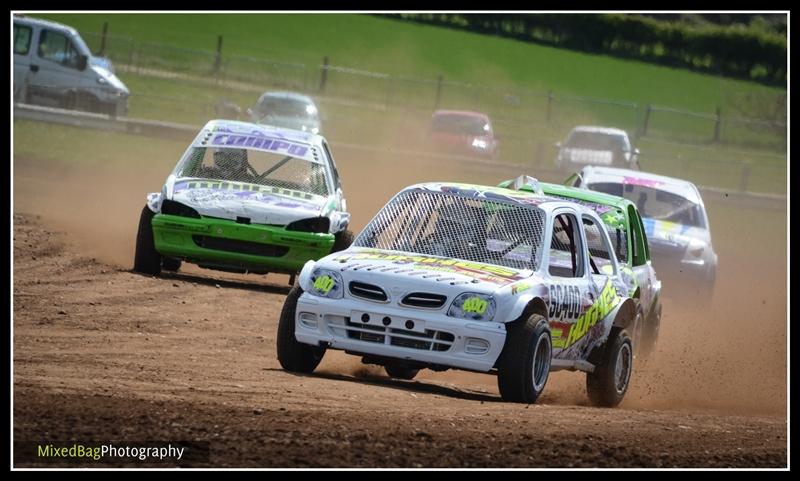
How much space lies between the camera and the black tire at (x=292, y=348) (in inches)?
385

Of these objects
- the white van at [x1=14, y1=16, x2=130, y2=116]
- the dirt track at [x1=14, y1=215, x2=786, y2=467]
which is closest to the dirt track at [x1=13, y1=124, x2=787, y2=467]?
the dirt track at [x1=14, y1=215, x2=786, y2=467]

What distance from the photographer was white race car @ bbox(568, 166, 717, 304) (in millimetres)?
18219

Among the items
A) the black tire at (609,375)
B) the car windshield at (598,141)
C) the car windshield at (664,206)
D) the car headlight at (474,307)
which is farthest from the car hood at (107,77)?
the car headlight at (474,307)

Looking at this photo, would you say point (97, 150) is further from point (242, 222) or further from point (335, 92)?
point (242, 222)

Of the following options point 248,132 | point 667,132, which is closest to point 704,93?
point 667,132

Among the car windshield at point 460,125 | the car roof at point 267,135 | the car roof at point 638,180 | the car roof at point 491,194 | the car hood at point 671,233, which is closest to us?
the car roof at point 491,194

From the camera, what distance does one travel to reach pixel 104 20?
59531 mm

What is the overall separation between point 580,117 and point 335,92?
6607mm

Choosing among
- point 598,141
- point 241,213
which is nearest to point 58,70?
point 598,141

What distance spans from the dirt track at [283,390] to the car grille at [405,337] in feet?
1.09

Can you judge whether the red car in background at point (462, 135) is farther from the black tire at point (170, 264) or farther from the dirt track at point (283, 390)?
the black tire at point (170, 264)

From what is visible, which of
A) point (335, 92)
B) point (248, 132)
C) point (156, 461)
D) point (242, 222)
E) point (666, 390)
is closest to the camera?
point (156, 461)

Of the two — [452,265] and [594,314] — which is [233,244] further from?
[452,265]

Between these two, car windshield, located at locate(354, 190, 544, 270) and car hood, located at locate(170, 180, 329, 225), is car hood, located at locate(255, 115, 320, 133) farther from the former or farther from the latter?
car windshield, located at locate(354, 190, 544, 270)
